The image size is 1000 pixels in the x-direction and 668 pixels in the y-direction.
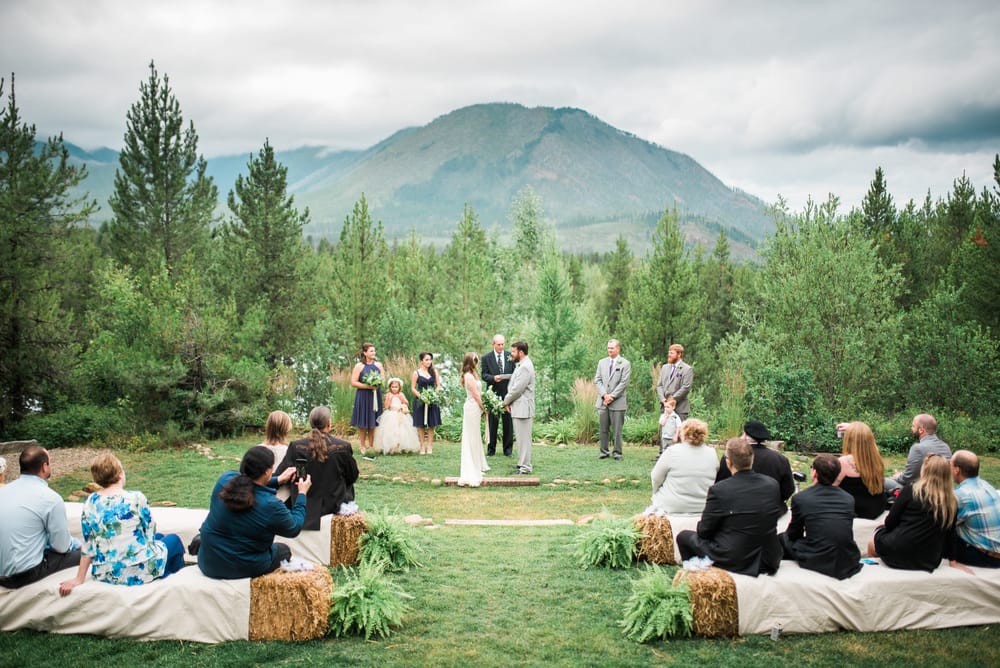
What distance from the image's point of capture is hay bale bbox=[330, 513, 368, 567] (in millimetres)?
6754

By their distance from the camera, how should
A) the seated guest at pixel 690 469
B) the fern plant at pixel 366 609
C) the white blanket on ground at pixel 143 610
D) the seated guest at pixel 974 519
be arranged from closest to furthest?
1. the white blanket on ground at pixel 143 610
2. the fern plant at pixel 366 609
3. the seated guest at pixel 974 519
4. the seated guest at pixel 690 469

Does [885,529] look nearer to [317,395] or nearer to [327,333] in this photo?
[317,395]

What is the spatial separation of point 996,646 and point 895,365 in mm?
12896

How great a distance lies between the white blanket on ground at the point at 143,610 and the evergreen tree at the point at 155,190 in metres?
20.1

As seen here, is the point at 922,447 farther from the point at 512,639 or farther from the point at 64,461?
the point at 64,461

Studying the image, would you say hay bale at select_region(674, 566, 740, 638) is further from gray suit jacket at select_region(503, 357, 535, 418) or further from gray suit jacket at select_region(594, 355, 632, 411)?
gray suit jacket at select_region(594, 355, 632, 411)

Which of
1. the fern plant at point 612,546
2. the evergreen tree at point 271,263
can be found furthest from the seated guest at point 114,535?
the evergreen tree at point 271,263

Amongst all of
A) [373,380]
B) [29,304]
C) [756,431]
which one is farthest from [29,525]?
[29,304]

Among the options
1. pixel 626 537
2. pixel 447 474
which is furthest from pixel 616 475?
pixel 626 537

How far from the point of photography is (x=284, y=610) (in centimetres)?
519

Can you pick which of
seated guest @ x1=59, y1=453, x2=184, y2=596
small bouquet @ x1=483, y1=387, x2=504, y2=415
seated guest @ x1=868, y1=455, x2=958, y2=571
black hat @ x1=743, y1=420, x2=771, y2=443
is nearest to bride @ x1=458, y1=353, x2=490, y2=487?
small bouquet @ x1=483, y1=387, x2=504, y2=415

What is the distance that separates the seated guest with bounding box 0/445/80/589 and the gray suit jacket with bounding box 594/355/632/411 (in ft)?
30.1

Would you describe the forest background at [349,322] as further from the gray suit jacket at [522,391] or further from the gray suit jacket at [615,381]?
the gray suit jacket at [522,391]

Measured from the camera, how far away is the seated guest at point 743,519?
5.48 meters
